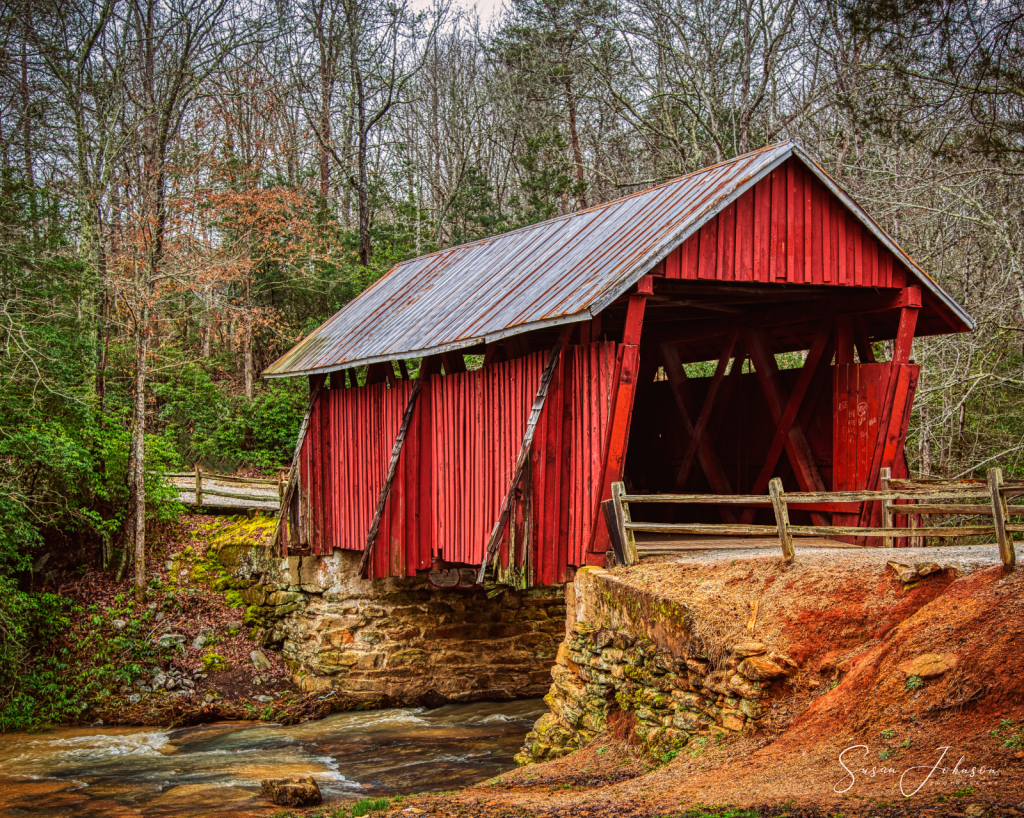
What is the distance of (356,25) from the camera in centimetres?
2702

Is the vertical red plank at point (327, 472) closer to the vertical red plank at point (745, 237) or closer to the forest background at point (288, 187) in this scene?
the forest background at point (288, 187)

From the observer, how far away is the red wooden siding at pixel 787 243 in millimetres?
9258

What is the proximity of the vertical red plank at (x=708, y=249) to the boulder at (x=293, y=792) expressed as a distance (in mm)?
6427

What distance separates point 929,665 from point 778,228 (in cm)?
517

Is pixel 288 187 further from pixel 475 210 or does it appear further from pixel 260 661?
pixel 260 661

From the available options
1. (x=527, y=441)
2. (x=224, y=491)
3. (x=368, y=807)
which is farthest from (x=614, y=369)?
(x=224, y=491)

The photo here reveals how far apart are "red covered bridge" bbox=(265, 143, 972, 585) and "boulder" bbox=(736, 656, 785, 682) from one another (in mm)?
2715

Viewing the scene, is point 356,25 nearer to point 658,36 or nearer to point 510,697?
point 658,36

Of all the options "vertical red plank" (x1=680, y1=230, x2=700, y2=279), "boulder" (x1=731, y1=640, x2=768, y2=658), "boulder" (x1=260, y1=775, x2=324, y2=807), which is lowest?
"boulder" (x1=260, y1=775, x2=324, y2=807)

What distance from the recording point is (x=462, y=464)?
38.0ft

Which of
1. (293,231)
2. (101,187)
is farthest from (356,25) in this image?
(101,187)

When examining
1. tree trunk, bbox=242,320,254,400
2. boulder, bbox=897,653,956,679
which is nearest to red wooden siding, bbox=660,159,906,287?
boulder, bbox=897,653,956,679

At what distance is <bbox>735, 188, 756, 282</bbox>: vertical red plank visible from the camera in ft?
30.9

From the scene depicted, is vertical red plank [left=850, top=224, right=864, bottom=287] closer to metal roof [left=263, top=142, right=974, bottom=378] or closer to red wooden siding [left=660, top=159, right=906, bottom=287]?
red wooden siding [left=660, top=159, right=906, bottom=287]
